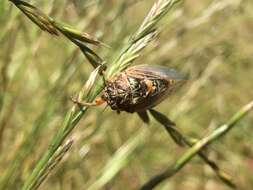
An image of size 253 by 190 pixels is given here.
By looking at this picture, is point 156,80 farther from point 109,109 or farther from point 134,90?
point 109,109

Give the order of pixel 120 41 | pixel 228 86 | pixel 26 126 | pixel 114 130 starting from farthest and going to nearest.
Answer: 1. pixel 228 86
2. pixel 114 130
3. pixel 120 41
4. pixel 26 126

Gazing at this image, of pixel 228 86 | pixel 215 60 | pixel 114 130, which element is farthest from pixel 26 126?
pixel 228 86

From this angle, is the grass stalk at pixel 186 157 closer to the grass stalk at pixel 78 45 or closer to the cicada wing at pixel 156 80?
the cicada wing at pixel 156 80

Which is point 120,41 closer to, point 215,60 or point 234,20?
point 215,60

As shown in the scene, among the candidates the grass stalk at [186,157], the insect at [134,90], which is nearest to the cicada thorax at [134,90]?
the insect at [134,90]

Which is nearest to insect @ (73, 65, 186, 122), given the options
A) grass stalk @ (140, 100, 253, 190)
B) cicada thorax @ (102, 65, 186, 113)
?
cicada thorax @ (102, 65, 186, 113)

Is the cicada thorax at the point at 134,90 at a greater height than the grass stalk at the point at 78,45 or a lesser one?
lesser

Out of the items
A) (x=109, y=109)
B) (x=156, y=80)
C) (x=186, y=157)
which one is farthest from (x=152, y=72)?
(x=109, y=109)
